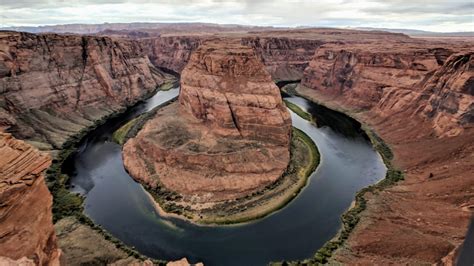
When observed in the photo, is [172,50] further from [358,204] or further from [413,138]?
[358,204]

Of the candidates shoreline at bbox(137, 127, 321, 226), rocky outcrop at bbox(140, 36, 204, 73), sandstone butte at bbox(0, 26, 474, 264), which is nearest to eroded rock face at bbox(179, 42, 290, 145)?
shoreline at bbox(137, 127, 321, 226)

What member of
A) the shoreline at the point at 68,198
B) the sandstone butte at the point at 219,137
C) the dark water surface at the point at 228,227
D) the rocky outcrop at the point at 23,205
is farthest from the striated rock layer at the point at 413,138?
the rocky outcrop at the point at 23,205

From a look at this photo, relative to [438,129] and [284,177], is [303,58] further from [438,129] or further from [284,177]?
[284,177]

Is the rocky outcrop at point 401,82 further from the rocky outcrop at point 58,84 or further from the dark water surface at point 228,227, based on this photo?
the rocky outcrop at point 58,84

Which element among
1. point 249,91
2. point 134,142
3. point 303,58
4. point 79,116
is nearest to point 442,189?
point 249,91

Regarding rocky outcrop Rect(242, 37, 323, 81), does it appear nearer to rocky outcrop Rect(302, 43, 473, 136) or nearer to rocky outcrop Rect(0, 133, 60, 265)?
rocky outcrop Rect(302, 43, 473, 136)
